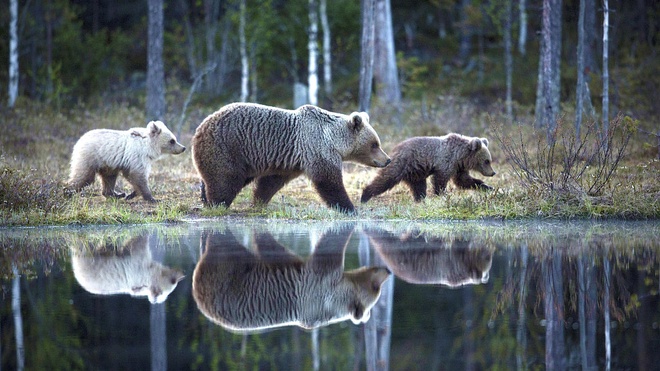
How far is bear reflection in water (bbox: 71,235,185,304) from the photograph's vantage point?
4.96 metres

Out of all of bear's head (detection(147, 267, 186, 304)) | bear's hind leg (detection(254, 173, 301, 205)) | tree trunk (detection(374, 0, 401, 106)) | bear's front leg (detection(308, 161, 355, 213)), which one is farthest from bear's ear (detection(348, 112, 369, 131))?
tree trunk (detection(374, 0, 401, 106))

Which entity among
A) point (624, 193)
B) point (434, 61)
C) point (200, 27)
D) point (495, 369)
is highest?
point (200, 27)

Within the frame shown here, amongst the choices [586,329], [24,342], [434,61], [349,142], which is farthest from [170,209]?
[434,61]

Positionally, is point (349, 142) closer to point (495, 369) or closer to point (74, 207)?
point (74, 207)

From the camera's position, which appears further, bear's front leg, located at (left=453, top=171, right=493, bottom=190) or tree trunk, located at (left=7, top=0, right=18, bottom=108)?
tree trunk, located at (left=7, top=0, right=18, bottom=108)

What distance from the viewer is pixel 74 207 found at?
8797 mm

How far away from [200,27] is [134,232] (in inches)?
936

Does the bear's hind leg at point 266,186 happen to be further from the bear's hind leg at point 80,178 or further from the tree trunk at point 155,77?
the tree trunk at point 155,77

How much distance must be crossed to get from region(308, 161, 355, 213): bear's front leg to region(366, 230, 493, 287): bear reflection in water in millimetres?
1990

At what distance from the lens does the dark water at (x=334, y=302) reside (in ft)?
11.5

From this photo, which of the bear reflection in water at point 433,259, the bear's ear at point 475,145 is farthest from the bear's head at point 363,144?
the bear reflection in water at point 433,259

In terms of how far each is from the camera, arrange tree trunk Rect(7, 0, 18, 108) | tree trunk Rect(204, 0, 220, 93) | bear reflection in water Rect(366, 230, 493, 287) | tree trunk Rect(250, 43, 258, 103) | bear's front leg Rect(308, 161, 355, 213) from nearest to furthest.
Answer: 1. bear reflection in water Rect(366, 230, 493, 287)
2. bear's front leg Rect(308, 161, 355, 213)
3. tree trunk Rect(7, 0, 18, 108)
4. tree trunk Rect(250, 43, 258, 103)
5. tree trunk Rect(204, 0, 220, 93)

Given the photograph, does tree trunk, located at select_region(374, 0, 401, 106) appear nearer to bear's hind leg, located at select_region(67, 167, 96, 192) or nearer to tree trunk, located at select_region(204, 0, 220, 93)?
tree trunk, located at select_region(204, 0, 220, 93)

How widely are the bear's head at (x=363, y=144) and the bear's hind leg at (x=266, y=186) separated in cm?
105
